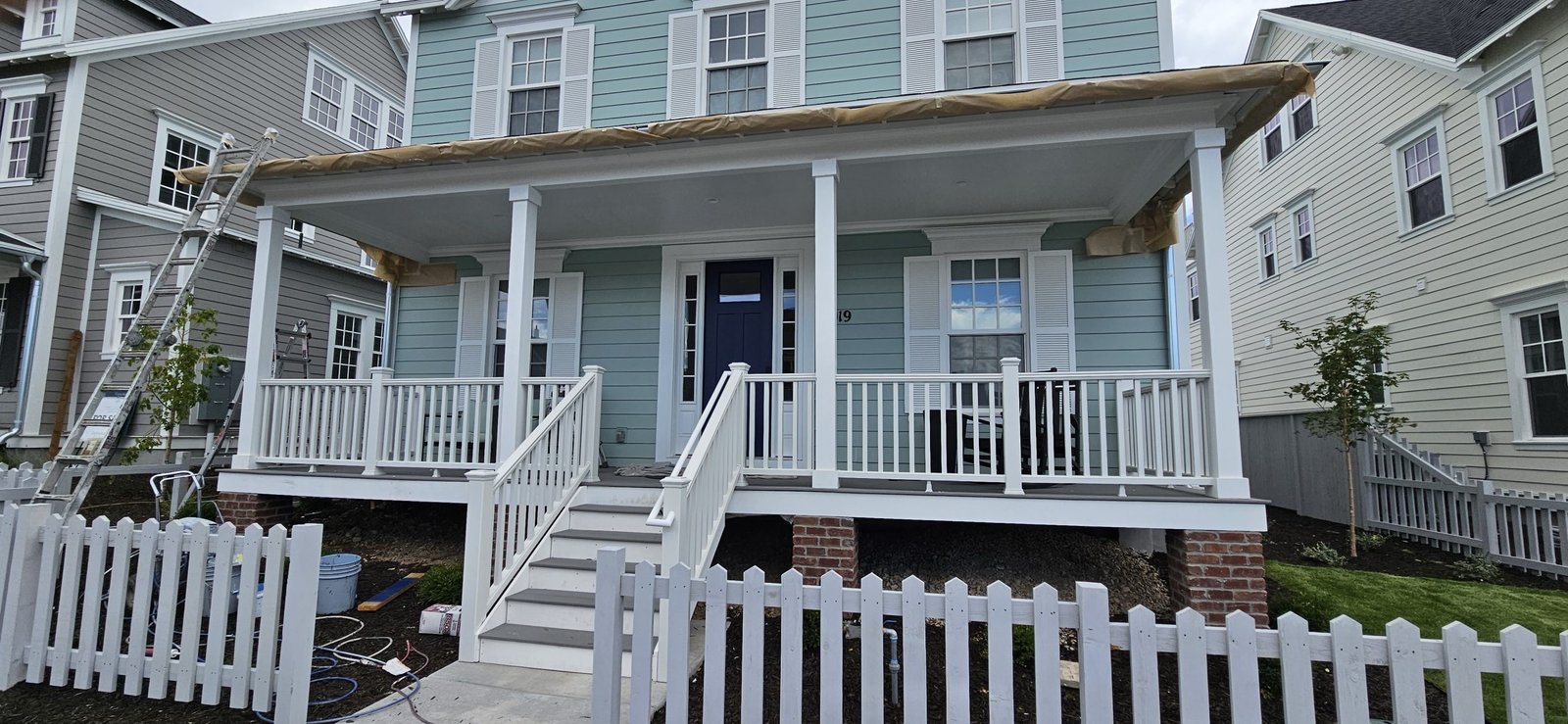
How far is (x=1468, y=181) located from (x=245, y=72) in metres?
18.0

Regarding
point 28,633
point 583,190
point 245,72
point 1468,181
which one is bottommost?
point 28,633

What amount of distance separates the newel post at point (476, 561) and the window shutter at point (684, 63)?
4614 mm

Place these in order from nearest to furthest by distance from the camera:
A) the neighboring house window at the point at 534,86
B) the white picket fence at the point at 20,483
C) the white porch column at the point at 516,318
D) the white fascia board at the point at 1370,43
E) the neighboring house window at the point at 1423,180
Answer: the white picket fence at the point at 20,483 < the white porch column at the point at 516,318 < the neighboring house window at the point at 534,86 < the white fascia board at the point at 1370,43 < the neighboring house window at the point at 1423,180

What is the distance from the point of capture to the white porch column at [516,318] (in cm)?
545

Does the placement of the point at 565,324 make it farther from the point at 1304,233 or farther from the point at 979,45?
the point at 1304,233

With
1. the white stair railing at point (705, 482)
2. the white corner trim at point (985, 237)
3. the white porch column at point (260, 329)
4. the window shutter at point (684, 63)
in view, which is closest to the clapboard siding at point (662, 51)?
the window shutter at point (684, 63)

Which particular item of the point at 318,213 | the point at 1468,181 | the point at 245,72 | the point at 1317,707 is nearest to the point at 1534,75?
the point at 1468,181

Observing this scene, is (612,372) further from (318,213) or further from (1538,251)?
(1538,251)

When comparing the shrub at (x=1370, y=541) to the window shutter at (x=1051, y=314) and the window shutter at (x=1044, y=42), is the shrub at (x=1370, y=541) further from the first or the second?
the window shutter at (x=1044, y=42)

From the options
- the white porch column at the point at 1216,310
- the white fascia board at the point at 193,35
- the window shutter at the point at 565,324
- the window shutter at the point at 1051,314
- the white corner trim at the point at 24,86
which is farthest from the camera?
the white corner trim at the point at 24,86

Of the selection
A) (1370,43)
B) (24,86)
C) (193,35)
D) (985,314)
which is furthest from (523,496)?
(1370,43)

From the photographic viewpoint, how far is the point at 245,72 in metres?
11.9

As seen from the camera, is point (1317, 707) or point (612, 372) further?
point (612, 372)

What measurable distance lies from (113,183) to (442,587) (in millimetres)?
10068
